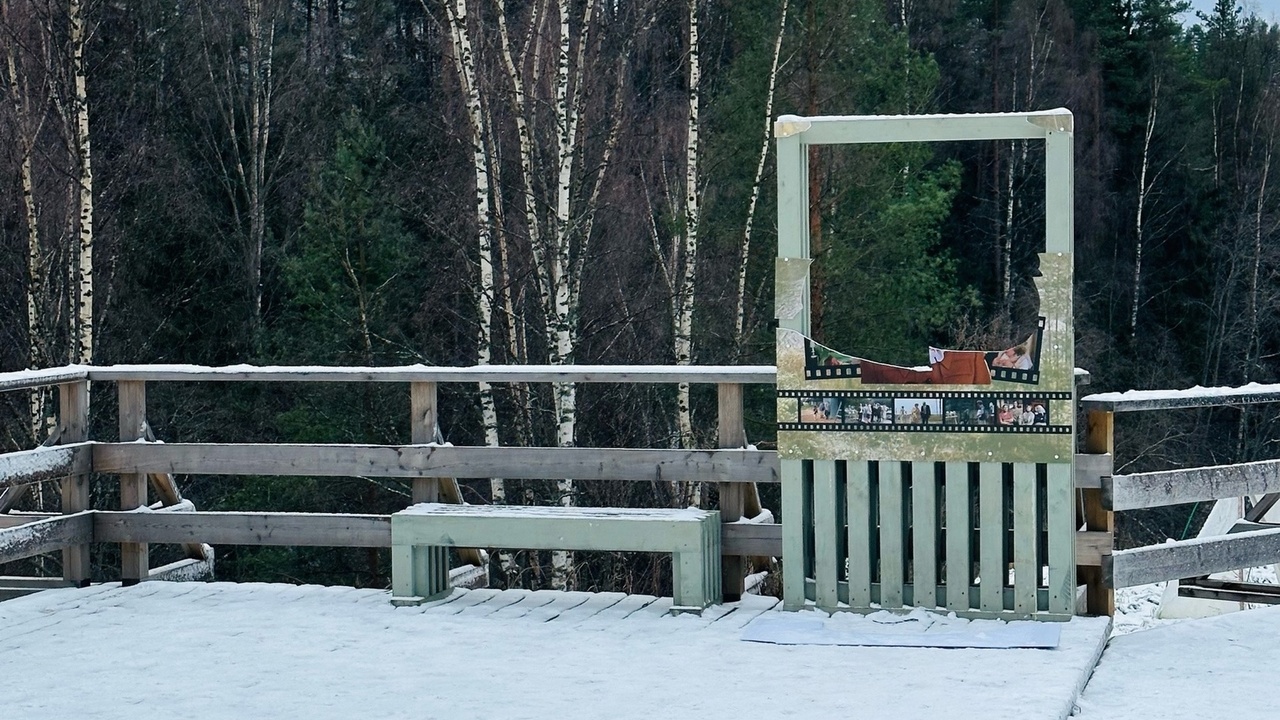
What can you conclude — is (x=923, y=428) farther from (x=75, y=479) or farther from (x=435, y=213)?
(x=435, y=213)

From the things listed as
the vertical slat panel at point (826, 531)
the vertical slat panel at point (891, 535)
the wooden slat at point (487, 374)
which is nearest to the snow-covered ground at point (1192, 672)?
the vertical slat panel at point (891, 535)

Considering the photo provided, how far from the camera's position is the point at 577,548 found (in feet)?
21.3

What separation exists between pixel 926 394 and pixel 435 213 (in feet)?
54.7

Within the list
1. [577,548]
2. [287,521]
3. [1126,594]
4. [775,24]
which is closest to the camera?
[577,548]

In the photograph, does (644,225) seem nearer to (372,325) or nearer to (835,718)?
(372,325)

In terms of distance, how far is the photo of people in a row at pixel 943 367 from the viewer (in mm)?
6086

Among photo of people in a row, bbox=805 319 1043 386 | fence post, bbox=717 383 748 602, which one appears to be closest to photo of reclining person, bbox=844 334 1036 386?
photo of people in a row, bbox=805 319 1043 386

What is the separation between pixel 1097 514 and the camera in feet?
20.6

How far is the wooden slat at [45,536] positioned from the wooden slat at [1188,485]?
4.48 meters

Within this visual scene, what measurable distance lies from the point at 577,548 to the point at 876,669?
1542 mm

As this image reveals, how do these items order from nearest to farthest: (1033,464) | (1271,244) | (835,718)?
1. (835,718)
2. (1033,464)
3. (1271,244)

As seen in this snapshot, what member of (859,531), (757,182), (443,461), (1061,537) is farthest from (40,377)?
(757,182)

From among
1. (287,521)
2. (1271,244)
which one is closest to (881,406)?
(287,521)

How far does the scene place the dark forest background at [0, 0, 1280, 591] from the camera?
18.0 m
